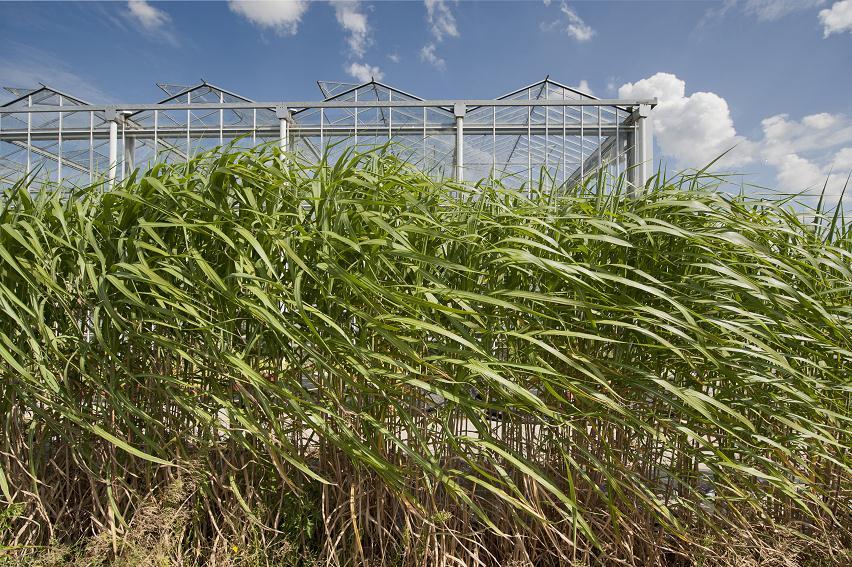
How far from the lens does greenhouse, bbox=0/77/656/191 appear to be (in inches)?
292

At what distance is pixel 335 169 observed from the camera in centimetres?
122

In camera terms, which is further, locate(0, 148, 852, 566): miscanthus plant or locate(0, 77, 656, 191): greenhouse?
locate(0, 77, 656, 191): greenhouse

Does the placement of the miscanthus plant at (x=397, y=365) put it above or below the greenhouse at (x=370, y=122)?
below

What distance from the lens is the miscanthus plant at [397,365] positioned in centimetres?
111

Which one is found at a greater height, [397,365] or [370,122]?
[370,122]

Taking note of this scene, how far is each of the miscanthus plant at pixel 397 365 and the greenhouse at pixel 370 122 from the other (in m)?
6.18

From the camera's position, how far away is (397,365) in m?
1.08

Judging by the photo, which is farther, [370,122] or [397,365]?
[370,122]

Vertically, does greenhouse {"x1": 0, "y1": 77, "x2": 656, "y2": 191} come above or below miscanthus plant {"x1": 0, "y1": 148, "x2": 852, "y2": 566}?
above

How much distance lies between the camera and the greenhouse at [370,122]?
7.41 metres

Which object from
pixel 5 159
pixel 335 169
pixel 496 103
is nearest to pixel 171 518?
pixel 335 169

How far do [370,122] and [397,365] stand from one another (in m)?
7.53

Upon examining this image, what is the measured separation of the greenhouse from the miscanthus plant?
243 inches

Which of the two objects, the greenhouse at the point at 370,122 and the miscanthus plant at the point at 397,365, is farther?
the greenhouse at the point at 370,122
